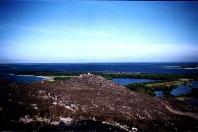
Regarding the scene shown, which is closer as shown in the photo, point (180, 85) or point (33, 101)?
point (33, 101)

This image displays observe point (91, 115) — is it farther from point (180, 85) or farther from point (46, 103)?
point (180, 85)

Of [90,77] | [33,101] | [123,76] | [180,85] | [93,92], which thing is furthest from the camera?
[123,76]

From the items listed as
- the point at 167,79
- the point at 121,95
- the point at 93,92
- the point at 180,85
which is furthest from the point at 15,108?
the point at 167,79

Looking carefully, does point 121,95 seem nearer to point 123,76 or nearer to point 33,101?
point 33,101

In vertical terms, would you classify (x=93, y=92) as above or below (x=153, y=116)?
above

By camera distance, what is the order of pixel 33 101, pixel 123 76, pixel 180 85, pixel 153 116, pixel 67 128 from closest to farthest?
pixel 67 128 < pixel 33 101 < pixel 153 116 < pixel 180 85 < pixel 123 76

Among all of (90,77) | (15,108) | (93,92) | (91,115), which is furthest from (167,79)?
(15,108)
